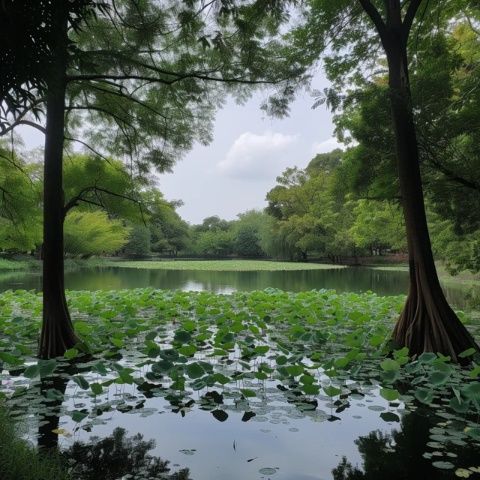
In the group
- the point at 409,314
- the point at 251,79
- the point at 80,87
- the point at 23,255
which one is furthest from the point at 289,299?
the point at 23,255

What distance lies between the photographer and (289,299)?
7.98 meters

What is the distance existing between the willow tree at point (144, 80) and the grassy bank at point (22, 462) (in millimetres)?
2330

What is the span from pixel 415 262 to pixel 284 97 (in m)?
2.69

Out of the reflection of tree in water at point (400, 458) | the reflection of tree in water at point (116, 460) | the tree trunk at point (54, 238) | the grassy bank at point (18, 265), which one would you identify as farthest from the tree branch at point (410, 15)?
the grassy bank at point (18, 265)

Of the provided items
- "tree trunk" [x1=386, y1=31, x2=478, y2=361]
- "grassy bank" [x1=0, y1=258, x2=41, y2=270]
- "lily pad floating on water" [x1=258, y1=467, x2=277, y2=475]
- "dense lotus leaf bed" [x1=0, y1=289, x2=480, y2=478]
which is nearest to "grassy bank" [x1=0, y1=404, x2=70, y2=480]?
"dense lotus leaf bed" [x1=0, y1=289, x2=480, y2=478]

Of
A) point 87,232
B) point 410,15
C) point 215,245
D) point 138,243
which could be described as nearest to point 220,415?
point 410,15

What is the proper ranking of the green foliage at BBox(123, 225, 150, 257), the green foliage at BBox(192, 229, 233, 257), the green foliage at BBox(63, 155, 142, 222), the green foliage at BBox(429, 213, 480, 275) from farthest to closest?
the green foliage at BBox(192, 229, 233, 257)
the green foliage at BBox(123, 225, 150, 257)
the green foliage at BBox(429, 213, 480, 275)
the green foliage at BBox(63, 155, 142, 222)

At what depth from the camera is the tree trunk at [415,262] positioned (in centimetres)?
451

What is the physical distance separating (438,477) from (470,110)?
4.38 meters

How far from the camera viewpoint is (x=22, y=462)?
2.05 metres

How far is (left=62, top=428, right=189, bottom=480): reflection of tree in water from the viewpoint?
228cm

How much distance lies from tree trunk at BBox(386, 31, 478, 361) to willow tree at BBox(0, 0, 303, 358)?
4.56ft

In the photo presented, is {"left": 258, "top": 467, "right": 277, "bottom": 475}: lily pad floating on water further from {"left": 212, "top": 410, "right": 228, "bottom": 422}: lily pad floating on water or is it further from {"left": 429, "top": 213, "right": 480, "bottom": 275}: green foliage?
{"left": 429, "top": 213, "right": 480, "bottom": 275}: green foliage

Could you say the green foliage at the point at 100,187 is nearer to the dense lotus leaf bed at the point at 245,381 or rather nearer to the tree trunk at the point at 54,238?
the tree trunk at the point at 54,238
